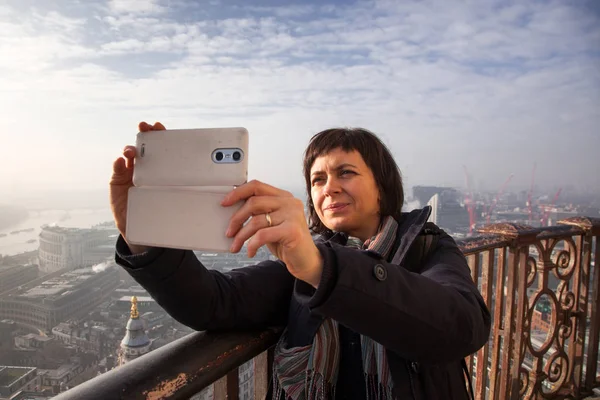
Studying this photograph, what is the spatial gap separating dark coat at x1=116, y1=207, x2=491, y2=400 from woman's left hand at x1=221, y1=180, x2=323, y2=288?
0.41 ft

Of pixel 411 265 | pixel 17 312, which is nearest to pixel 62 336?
pixel 17 312

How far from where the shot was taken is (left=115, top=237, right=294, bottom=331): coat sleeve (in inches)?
48.3

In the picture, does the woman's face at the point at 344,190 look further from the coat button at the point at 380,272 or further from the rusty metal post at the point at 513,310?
the rusty metal post at the point at 513,310

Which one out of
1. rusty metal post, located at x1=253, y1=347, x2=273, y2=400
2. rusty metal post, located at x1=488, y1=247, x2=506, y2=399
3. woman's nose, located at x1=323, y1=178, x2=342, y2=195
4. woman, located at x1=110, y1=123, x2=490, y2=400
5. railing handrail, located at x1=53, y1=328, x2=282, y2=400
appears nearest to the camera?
railing handrail, located at x1=53, y1=328, x2=282, y2=400

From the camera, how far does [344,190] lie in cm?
177

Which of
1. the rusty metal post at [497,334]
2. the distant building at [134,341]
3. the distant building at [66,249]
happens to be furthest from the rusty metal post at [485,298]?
the distant building at [66,249]

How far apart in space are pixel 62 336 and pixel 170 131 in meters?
5.95

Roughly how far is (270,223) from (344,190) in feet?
3.06

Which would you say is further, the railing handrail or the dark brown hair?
the dark brown hair

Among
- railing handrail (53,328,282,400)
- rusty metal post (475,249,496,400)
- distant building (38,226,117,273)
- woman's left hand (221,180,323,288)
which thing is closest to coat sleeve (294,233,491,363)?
woman's left hand (221,180,323,288)

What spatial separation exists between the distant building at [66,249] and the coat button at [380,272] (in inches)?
221

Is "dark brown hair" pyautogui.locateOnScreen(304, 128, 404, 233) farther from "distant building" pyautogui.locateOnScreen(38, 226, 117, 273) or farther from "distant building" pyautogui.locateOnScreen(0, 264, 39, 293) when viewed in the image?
"distant building" pyautogui.locateOnScreen(0, 264, 39, 293)

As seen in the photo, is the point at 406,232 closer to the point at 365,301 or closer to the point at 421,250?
the point at 421,250

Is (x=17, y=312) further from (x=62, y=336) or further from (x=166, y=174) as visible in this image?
(x=166, y=174)
